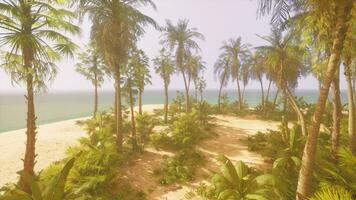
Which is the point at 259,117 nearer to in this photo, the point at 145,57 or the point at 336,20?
the point at 145,57

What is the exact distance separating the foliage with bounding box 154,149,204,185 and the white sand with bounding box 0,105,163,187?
7.56 meters

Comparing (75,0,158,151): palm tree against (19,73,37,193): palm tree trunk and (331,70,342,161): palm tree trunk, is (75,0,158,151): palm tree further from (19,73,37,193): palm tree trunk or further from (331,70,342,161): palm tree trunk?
(331,70,342,161): palm tree trunk

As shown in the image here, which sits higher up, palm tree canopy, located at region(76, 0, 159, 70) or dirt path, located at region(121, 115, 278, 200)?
palm tree canopy, located at region(76, 0, 159, 70)

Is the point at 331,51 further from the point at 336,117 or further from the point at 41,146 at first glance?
the point at 41,146

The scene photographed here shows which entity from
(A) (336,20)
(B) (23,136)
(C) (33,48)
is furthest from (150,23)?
(B) (23,136)

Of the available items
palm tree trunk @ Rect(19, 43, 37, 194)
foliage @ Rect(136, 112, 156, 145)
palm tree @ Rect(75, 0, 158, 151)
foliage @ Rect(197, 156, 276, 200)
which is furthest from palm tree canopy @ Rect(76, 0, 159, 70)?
foliage @ Rect(197, 156, 276, 200)

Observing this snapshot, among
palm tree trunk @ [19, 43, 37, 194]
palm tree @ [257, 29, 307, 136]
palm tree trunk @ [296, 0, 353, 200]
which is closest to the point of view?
palm tree trunk @ [296, 0, 353, 200]

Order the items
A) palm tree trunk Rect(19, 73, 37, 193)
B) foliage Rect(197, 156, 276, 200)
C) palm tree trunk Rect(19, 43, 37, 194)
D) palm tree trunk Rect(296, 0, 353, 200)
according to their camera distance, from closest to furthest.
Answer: palm tree trunk Rect(296, 0, 353, 200) → foliage Rect(197, 156, 276, 200) → palm tree trunk Rect(19, 43, 37, 194) → palm tree trunk Rect(19, 73, 37, 193)

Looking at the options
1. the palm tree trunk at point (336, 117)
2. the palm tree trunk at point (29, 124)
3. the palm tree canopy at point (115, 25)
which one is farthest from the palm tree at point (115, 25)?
the palm tree trunk at point (336, 117)

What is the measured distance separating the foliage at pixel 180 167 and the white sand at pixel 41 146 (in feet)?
24.8

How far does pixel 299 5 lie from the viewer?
5562 millimetres

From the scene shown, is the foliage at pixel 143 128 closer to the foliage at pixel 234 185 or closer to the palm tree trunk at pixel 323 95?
the foliage at pixel 234 185

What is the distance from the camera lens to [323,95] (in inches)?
185

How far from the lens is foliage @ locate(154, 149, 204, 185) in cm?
1017
